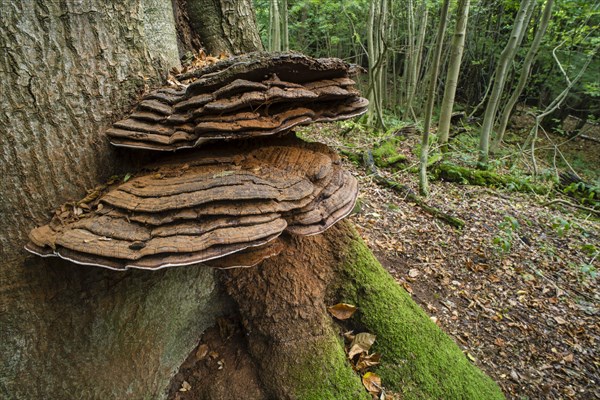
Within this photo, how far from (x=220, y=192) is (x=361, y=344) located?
1.89 metres

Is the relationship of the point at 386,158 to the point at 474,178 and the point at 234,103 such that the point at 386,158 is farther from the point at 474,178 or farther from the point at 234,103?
the point at 234,103

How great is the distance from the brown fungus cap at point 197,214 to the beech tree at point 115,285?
24 centimetres

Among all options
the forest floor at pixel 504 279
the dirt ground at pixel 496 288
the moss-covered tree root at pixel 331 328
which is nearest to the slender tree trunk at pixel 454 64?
the forest floor at pixel 504 279

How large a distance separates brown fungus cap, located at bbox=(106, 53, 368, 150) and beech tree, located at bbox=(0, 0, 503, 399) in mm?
220

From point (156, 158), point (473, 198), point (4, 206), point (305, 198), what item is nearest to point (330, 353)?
point (305, 198)

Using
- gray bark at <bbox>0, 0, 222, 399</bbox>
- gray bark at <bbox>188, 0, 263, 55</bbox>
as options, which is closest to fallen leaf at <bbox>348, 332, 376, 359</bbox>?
gray bark at <bbox>0, 0, 222, 399</bbox>

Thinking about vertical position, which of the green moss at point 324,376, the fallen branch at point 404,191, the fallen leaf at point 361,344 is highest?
the green moss at point 324,376

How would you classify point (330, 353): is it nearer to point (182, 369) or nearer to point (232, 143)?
point (182, 369)

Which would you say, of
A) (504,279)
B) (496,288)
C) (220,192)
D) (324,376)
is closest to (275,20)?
(504,279)

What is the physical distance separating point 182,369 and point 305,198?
1.67 m

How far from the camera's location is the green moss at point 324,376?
215cm

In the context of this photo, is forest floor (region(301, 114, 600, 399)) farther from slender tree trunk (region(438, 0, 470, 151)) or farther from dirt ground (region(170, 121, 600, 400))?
slender tree trunk (region(438, 0, 470, 151))

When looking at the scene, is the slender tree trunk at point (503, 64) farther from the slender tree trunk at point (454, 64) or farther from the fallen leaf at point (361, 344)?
A: the fallen leaf at point (361, 344)

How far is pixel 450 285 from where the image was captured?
4.39 m
